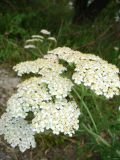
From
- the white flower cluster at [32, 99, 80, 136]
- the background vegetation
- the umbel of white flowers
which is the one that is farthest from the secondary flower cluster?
the white flower cluster at [32, 99, 80, 136]

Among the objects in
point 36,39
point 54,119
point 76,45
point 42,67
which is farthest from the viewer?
point 76,45

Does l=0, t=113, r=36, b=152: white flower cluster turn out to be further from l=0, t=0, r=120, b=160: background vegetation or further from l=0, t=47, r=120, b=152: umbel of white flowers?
l=0, t=0, r=120, b=160: background vegetation

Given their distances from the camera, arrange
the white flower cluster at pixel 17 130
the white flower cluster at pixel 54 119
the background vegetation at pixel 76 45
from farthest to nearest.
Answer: the background vegetation at pixel 76 45, the white flower cluster at pixel 17 130, the white flower cluster at pixel 54 119

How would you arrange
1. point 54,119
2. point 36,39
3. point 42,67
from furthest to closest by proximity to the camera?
point 36,39 < point 42,67 < point 54,119

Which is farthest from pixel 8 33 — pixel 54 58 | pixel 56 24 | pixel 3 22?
pixel 54 58

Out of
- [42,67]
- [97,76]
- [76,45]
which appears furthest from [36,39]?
[97,76]

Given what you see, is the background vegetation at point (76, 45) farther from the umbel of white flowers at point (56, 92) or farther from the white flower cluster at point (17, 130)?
the white flower cluster at point (17, 130)

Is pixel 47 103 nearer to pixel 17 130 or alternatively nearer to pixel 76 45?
pixel 17 130

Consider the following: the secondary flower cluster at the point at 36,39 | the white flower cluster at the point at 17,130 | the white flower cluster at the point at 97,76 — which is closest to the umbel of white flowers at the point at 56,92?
the white flower cluster at the point at 97,76

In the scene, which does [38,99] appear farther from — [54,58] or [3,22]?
[3,22]

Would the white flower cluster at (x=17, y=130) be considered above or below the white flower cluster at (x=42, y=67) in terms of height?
below
